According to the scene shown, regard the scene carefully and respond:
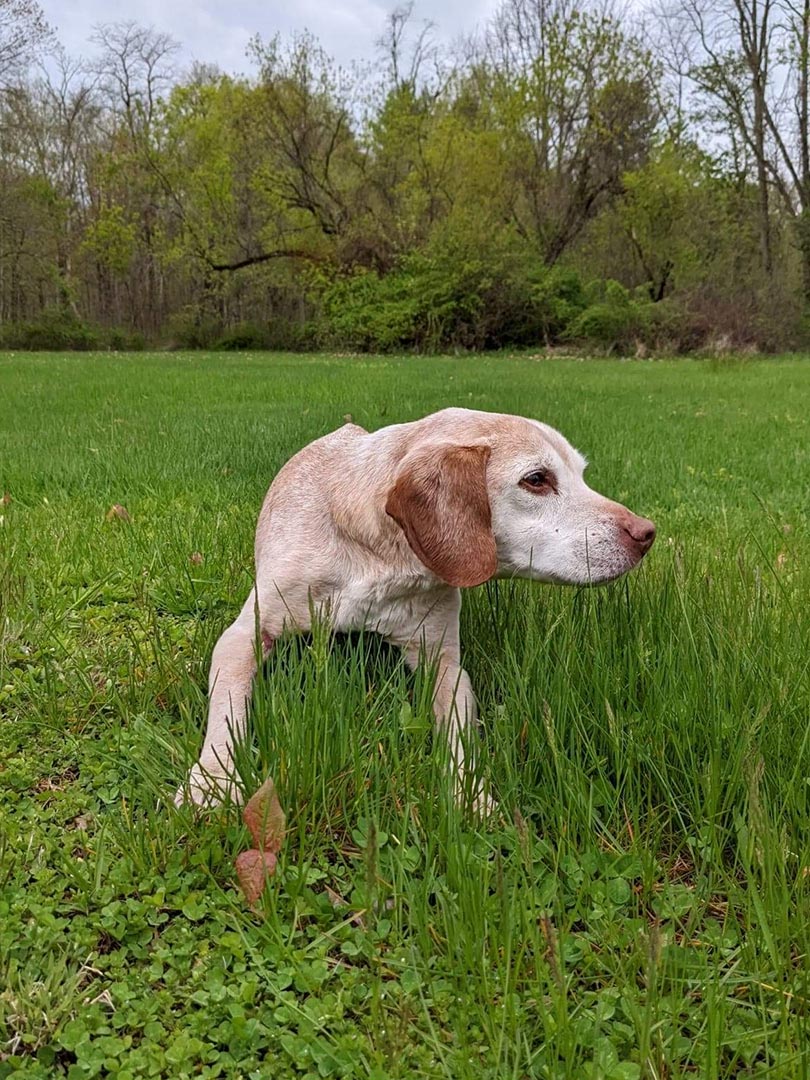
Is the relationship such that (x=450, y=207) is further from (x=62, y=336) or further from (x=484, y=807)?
(x=484, y=807)

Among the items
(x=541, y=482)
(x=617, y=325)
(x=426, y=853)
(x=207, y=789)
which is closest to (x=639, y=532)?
(x=541, y=482)

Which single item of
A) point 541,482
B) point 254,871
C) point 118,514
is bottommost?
point 254,871

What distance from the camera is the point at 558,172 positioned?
3772 cm

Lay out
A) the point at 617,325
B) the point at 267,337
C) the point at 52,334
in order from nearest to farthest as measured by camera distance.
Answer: the point at 617,325
the point at 267,337
the point at 52,334

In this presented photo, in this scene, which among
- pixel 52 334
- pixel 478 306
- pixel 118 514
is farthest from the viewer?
pixel 52 334

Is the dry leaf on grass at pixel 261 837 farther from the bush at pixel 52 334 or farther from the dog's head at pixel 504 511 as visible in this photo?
the bush at pixel 52 334

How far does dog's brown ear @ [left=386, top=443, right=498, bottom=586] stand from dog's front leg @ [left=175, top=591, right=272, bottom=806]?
0.66 meters

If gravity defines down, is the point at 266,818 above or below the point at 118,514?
below

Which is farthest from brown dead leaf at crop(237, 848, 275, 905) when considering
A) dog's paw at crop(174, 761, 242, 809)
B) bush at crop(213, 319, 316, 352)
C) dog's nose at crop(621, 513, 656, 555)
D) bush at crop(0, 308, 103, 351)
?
bush at crop(0, 308, 103, 351)

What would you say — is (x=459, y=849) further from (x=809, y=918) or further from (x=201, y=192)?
(x=201, y=192)

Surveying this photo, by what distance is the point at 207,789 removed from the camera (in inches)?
82.4

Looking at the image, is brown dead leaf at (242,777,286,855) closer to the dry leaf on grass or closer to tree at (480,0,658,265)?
the dry leaf on grass

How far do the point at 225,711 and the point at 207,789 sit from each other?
322mm

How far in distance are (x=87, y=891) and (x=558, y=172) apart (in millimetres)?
40966
